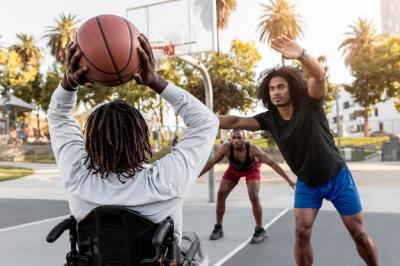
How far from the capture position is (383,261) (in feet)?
15.3

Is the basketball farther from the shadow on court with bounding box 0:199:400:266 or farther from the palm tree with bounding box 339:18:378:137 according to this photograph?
the palm tree with bounding box 339:18:378:137

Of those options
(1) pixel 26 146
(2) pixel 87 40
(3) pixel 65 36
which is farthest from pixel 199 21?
(3) pixel 65 36

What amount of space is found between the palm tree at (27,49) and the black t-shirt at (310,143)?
50610 mm

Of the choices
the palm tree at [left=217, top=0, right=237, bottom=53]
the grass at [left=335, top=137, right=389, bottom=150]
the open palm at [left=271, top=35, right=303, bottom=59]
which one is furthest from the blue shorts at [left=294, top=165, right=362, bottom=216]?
the palm tree at [left=217, top=0, right=237, bottom=53]

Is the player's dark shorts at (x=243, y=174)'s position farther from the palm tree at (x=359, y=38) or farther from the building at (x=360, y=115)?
the building at (x=360, y=115)

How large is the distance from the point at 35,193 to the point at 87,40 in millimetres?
10756

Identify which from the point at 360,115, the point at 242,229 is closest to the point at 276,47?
the point at 242,229

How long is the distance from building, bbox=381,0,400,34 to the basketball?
125871 millimetres

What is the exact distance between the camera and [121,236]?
69.4 inches

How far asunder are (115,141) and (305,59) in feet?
5.87

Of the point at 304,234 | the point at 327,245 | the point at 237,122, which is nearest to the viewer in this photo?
the point at 237,122

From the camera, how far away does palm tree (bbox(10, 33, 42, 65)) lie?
4988 centimetres

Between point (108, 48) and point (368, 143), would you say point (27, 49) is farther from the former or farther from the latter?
point (108, 48)

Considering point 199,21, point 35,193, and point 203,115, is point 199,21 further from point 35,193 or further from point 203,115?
point 203,115
